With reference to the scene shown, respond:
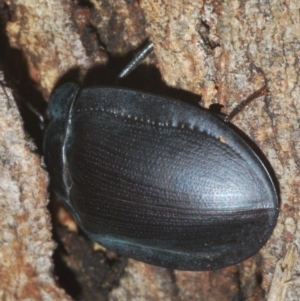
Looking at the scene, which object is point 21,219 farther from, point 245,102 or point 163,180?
point 245,102

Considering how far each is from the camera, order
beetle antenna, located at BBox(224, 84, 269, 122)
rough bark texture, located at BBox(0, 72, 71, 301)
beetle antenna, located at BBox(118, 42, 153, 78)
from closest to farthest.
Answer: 1. beetle antenna, located at BBox(224, 84, 269, 122)
2. rough bark texture, located at BBox(0, 72, 71, 301)
3. beetle antenna, located at BBox(118, 42, 153, 78)

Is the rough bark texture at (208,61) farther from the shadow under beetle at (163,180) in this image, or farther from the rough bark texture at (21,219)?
the shadow under beetle at (163,180)

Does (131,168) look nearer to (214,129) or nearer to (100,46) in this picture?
(214,129)

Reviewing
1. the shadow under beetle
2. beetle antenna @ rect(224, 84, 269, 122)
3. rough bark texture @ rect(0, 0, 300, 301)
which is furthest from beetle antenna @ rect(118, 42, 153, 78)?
beetle antenna @ rect(224, 84, 269, 122)

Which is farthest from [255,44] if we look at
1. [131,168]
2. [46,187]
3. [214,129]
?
[46,187]

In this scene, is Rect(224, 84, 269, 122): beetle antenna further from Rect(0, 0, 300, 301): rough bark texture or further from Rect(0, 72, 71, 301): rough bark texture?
Rect(0, 72, 71, 301): rough bark texture

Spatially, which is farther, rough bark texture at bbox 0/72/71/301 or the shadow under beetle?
rough bark texture at bbox 0/72/71/301
